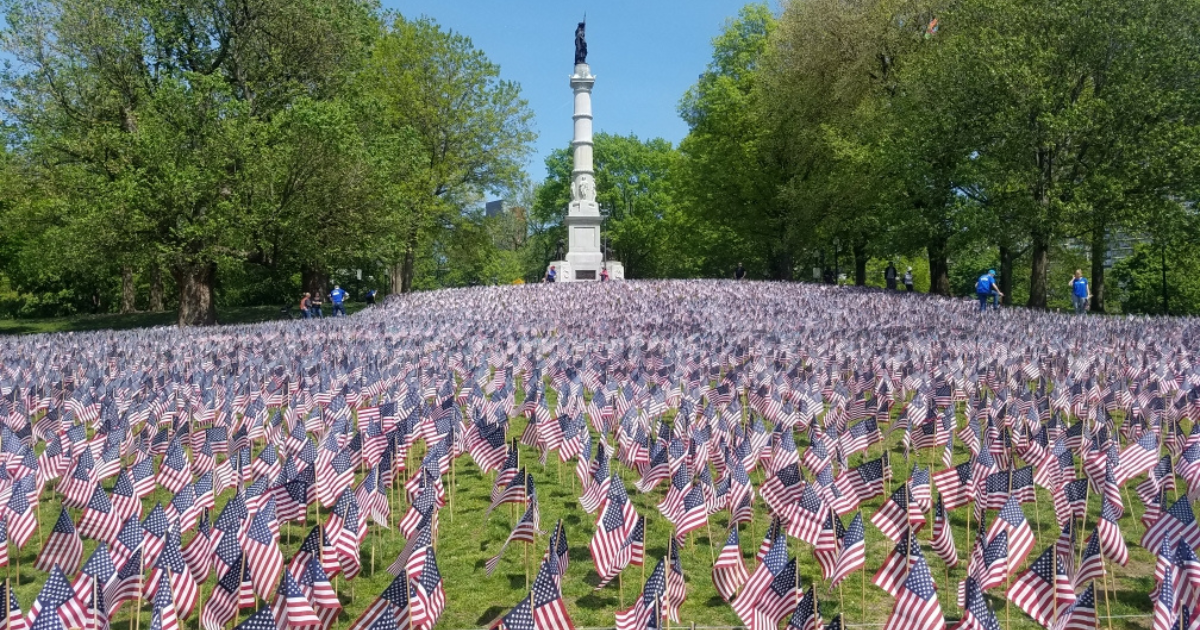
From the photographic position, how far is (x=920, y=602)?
5441 millimetres

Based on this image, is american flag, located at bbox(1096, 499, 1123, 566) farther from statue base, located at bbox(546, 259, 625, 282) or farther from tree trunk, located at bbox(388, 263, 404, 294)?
tree trunk, located at bbox(388, 263, 404, 294)

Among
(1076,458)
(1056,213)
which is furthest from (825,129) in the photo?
(1076,458)

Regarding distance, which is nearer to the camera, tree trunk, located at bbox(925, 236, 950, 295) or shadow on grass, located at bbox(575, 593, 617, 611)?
shadow on grass, located at bbox(575, 593, 617, 611)

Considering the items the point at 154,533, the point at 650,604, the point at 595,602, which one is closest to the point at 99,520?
the point at 154,533

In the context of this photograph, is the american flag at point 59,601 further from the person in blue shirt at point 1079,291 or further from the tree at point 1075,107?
the tree at point 1075,107

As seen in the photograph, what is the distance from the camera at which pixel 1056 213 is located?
97.1 ft

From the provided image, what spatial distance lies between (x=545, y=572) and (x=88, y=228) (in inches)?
1089

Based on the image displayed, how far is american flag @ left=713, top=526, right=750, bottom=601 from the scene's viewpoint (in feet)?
22.5

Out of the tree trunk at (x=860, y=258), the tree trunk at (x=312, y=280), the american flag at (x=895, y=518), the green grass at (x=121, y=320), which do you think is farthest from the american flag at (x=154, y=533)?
the tree trunk at (x=860, y=258)

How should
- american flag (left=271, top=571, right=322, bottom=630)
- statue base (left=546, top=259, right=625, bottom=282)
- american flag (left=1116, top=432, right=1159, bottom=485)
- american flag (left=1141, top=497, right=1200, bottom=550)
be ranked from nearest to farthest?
1. american flag (left=271, top=571, right=322, bottom=630)
2. american flag (left=1141, top=497, right=1200, bottom=550)
3. american flag (left=1116, top=432, right=1159, bottom=485)
4. statue base (left=546, top=259, right=625, bottom=282)

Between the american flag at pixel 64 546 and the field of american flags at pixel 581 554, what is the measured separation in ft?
1.91

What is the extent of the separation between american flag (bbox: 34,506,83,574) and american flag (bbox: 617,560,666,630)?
451cm

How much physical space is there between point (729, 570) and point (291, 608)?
10.3ft

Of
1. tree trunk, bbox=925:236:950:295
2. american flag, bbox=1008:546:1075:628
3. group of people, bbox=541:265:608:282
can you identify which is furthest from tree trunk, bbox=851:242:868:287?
american flag, bbox=1008:546:1075:628
